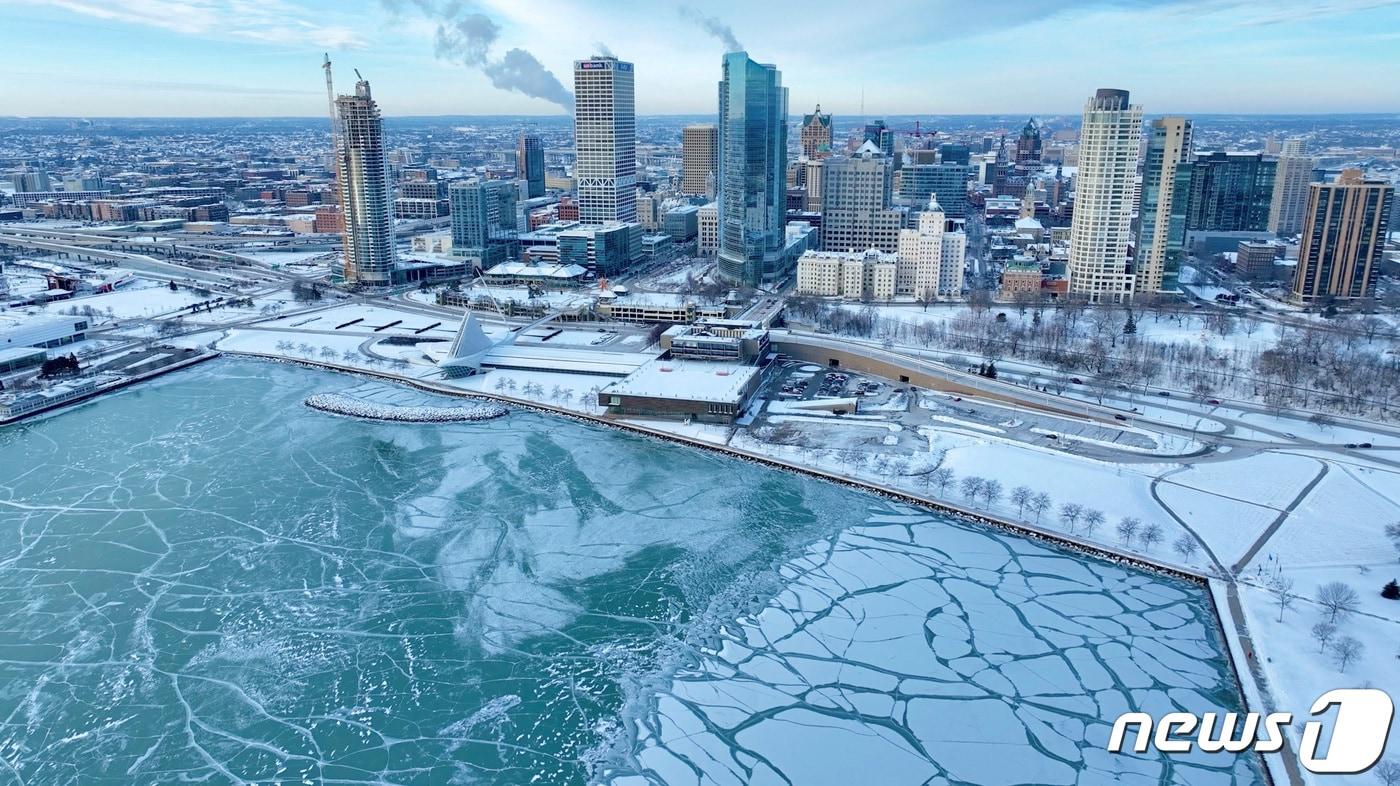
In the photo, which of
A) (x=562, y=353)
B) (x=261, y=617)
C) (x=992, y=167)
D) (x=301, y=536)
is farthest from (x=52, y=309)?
Result: (x=992, y=167)

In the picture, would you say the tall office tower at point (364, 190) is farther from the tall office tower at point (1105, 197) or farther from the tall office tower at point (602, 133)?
the tall office tower at point (1105, 197)

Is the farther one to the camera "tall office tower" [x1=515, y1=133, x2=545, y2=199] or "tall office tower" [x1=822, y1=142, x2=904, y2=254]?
"tall office tower" [x1=515, y1=133, x2=545, y2=199]

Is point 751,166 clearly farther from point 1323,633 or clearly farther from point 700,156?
point 1323,633

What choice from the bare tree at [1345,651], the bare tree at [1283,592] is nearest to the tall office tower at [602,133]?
the bare tree at [1283,592]

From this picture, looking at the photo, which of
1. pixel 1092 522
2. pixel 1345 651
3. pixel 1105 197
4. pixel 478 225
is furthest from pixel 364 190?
pixel 1345 651

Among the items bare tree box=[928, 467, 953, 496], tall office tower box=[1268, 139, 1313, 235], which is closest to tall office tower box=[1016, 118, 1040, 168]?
tall office tower box=[1268, 139, 1313, 235]

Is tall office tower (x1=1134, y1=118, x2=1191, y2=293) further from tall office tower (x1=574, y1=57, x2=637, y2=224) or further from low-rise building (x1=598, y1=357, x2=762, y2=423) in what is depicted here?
tall office tower (x1=574, y1=57, x2=637, y2=224)
